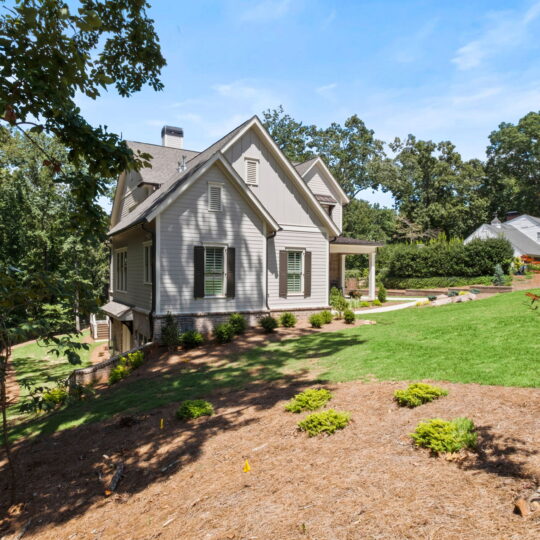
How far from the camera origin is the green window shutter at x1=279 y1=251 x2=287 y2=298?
652 inches

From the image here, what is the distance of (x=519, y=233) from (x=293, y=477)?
49.1 metres

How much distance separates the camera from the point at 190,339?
13.2 meters

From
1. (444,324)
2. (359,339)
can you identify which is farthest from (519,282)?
(359,339)

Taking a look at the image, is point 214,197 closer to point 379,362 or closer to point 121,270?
point 121,270

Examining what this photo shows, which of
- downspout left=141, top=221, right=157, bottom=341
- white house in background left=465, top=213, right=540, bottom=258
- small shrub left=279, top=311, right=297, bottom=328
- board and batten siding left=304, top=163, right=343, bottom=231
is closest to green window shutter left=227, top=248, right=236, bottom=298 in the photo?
small shrub left=279, top=311, right=297, bottom=328

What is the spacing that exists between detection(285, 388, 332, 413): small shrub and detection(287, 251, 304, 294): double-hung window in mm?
10396

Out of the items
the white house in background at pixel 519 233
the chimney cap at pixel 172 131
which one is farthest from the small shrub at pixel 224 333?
the white house in background at pixel 519 233

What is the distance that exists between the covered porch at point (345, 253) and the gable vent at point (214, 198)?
8281 millimetres

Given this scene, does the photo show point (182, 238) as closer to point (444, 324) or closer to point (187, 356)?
point (187, 356)

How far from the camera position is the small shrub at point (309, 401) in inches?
247

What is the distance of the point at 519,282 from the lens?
868 inches

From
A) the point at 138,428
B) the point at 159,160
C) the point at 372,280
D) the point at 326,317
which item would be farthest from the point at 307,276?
the point at 138,428

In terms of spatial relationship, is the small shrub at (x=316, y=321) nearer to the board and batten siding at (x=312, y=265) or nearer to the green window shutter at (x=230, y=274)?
the board and batten siding at (x=312, y=265)

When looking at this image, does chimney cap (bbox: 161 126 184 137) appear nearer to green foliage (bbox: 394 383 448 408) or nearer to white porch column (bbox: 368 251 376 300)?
white porch column (bbox: 368 251 376 300)
